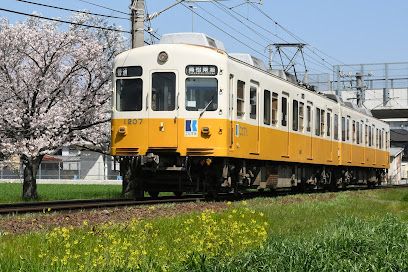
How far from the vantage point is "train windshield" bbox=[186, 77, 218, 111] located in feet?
50.2

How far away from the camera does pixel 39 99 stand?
2450cm

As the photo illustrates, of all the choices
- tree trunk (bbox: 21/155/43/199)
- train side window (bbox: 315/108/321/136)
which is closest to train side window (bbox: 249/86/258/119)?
train side window (bbox: 315/108/321/136)

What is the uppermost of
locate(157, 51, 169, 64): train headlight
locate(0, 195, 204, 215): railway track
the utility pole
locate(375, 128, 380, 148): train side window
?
the utility pole

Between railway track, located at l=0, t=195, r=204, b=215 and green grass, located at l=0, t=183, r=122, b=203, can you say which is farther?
green grass, located at l=0, t=183, r=122, b=203

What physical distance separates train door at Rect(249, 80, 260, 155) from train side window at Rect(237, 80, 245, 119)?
1.58ft

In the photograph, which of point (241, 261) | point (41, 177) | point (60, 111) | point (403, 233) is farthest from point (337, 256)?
point (41, 177)

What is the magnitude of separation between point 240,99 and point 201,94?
3.93ft

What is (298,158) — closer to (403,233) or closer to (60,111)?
(60,111)

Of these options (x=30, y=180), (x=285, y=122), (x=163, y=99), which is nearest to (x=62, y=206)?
(x=163, y=99)

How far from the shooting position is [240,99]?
16.2 metres

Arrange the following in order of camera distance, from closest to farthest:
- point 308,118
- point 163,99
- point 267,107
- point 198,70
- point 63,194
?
point 198,70 → point 163,99 → point 267,107 → point 308,118 → point 63,194

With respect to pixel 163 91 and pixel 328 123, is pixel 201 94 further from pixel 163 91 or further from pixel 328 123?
pixel 328 123

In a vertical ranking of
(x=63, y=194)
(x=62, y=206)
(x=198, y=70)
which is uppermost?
(x=198, y=70)

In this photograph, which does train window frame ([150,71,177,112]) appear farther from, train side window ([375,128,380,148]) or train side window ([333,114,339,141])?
train side window ([375,128,380,148])
